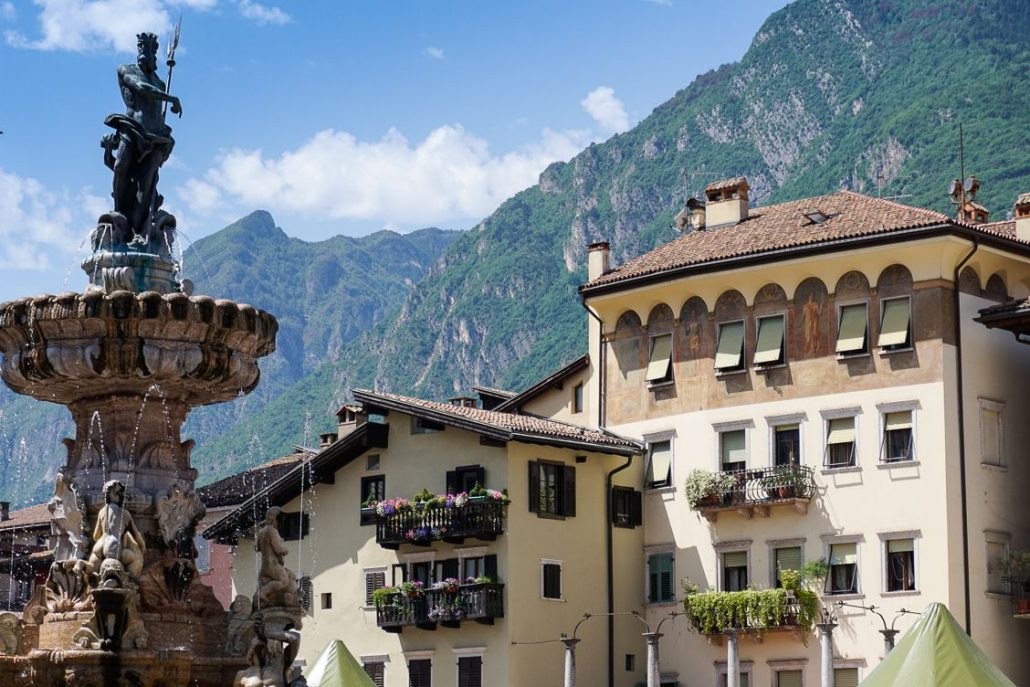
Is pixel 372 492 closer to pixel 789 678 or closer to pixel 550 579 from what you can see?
pixel 550 579

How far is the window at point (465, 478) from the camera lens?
5559 centimetres

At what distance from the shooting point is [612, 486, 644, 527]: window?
187 feet

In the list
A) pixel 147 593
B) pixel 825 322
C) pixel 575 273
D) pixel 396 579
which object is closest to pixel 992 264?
pixel 825 322

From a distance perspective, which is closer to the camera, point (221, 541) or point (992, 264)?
point (992, 264)

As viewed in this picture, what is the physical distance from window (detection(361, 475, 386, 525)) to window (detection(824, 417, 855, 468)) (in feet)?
40.6

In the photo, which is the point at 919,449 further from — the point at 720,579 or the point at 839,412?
the point at 720,579

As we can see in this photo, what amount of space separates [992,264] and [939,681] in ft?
84.1

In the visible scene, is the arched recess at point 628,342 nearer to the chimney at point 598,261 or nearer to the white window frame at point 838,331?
the chimney at point 598,261

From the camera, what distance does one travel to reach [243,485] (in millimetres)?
71250

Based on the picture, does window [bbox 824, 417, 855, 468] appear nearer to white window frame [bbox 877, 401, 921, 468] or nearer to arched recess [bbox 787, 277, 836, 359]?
white window frame [bbox 877, 401, 921, 468]

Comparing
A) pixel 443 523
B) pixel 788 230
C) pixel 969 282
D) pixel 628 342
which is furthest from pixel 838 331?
pixel 443 523

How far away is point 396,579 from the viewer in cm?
5766

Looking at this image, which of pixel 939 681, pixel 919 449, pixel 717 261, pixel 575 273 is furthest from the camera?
pixel 575 273

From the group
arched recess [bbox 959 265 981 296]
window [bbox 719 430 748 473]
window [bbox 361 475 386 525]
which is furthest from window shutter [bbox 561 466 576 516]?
arched recess [bbox 959 265 981 296]
